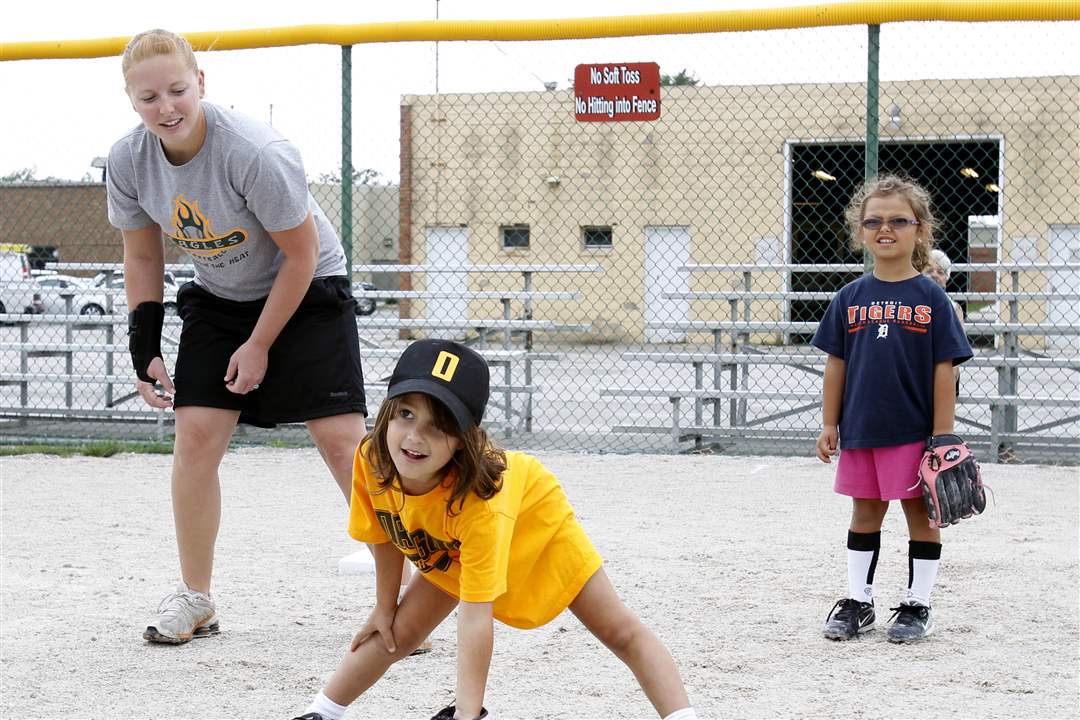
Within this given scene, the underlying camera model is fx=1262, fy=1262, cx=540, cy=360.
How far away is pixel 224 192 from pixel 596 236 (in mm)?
17595

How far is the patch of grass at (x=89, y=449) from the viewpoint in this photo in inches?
307

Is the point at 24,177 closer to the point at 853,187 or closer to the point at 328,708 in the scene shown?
the point at 328,708

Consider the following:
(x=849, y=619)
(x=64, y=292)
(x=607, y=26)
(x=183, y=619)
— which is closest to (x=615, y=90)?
(x=607, y=26)

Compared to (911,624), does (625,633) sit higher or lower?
higher

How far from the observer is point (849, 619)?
12.7 ft

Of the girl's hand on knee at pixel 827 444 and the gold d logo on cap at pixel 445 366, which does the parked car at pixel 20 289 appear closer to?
the girl's hand on knee at pixel 827 444

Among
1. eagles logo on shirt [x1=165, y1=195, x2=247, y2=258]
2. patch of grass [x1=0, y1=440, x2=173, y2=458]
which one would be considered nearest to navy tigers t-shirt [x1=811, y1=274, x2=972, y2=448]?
eagles logo on shirt [x1=165, y1=195, x2=247, y2=258]

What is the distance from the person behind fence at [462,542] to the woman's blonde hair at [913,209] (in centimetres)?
183

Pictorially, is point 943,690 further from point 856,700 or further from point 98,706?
point 98,706

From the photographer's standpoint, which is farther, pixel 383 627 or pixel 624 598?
pixel 624 598

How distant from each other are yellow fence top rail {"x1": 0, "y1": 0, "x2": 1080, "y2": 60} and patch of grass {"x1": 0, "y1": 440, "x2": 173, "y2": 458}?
244cm

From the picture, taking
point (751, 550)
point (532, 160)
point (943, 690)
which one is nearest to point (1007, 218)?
point (532, 160)

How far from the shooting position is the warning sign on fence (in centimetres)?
707

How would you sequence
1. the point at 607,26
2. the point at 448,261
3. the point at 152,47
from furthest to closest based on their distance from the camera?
1. the point at 448,261
2. the point at 607,26
3. the point at 152,47
